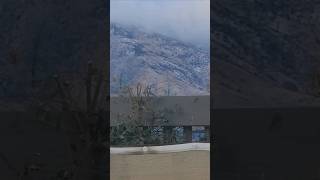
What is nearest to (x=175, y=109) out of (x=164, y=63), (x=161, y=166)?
(x=164, y=63)

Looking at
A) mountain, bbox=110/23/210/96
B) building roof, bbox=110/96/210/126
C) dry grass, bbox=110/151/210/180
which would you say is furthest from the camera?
mountain, bbox=110/23/210/96

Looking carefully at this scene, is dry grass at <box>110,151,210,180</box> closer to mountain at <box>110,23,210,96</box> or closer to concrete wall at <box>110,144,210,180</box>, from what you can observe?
concrete wall at <box>110,144,210,180</box>

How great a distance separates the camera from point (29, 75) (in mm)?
4906

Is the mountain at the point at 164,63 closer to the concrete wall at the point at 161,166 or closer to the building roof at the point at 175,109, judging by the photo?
the building roof at the point at 175,109

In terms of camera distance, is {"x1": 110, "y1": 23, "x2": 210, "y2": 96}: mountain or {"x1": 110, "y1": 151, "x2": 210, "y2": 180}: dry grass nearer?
{"x1": 110, "y1": 151, "x2": 210, "y2": 180}: dry grass

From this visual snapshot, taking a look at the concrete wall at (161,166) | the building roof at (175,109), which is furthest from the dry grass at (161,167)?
the building roof at (175,109)

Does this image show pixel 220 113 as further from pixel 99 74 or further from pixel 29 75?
pixel 29 75

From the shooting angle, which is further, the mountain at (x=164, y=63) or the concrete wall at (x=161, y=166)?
the mountain at (x=164, y=63)

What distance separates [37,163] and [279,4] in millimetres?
2388

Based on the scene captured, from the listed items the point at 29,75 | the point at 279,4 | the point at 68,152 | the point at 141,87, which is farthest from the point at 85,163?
the point at 141,87

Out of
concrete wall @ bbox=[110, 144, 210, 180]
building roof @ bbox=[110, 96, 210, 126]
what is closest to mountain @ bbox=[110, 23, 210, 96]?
building roof @ bbox=[110, 96, 210, 126]

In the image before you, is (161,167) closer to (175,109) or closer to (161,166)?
(161,166)

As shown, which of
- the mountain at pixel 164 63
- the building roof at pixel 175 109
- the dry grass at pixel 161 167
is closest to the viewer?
the dry grass at pixel 161 167

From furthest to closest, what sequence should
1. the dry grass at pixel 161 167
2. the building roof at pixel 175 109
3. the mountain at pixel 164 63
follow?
the mountain at pixel 164 63
the building roof at pixel 175 109
the dry grass at pixel 161 167
